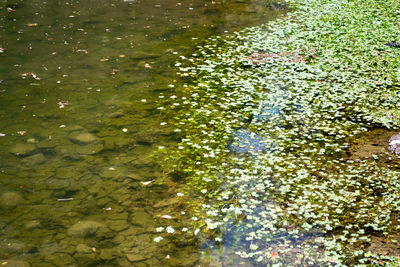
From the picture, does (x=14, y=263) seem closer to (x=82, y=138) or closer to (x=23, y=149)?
(x=23, y=149)

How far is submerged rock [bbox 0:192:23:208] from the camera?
193 inches

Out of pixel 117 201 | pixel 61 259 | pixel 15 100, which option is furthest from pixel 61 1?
pixel 61 259

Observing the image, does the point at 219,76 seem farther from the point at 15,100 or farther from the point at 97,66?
the point at 15,100

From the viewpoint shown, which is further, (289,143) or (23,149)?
(289,143)

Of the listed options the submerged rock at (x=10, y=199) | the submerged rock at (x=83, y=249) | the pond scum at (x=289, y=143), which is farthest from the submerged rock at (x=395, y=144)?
the submerged rock at (x=10, y=199)

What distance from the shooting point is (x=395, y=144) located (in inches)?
245

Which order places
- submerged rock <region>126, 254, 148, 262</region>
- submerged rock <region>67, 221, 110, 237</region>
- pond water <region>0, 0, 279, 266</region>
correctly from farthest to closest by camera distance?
submerged rock <region>67, 221, 110, 237</region> → pond water <region>0, 0, 279, 266</region> → submerged rock <region>126, 254, 148, 262</region>

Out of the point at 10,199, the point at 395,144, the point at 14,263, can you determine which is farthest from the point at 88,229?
the point at 395,144

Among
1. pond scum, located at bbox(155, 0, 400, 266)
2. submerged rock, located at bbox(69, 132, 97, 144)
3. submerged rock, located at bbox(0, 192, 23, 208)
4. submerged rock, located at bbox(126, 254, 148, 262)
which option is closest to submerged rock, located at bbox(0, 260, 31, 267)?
submerged rock, located at bbox(0, 192, 23, 208)

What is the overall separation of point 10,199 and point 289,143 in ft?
13.8

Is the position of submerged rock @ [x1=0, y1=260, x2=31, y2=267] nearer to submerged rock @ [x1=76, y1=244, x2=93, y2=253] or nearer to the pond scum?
submerged rock @ [x1=76, y1=244, x2=93, y2=253]

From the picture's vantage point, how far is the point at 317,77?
877 centimetres

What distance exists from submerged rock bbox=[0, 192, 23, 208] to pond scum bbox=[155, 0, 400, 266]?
2041mm

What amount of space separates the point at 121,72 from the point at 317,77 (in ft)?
14.5
